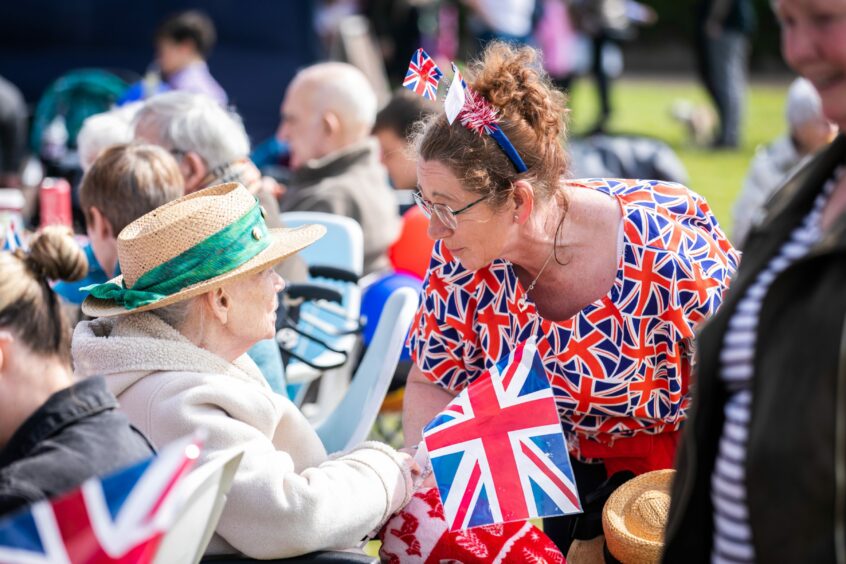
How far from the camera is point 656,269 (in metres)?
2.90

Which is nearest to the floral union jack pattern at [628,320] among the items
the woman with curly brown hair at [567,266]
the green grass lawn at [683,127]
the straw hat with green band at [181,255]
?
the woman with curly brown hair at [567,266]

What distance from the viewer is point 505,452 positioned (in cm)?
271

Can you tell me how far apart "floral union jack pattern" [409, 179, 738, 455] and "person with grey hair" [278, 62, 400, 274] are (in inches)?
92.1

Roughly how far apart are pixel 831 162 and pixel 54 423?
140 cm

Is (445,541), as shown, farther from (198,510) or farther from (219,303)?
(198,510)

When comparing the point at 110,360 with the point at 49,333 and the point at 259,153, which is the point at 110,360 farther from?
the point at 259,153

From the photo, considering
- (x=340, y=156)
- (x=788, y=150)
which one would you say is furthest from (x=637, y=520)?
(x=788, y=150)

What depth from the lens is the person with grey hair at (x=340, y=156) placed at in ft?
17.8

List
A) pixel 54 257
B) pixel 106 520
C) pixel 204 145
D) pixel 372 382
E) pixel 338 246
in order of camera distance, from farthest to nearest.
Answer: pixel 338 246 → pixel 204 145 → pixel 372 382 → pixel 54 257 → pixel 106 520

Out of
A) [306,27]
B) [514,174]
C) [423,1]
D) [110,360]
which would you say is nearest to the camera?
[110,360]

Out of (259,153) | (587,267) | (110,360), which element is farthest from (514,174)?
(259,153)

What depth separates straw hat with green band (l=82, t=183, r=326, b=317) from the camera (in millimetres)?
2582

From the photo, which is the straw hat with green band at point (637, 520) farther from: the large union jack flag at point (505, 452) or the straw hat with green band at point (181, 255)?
the straw hat with green band at point (181, 255)

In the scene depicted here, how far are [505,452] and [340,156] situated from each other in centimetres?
307
